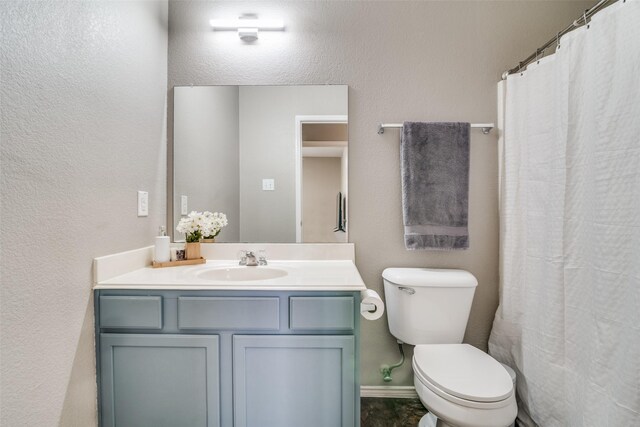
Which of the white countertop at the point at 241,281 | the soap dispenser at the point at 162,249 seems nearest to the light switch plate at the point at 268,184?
the white countertop at the point at 241,281

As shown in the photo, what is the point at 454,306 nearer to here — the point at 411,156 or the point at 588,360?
the point at 588,360

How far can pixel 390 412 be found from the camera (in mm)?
1597

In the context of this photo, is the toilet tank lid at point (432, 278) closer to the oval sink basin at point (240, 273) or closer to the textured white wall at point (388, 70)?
the textured white wall at point (388, 70)

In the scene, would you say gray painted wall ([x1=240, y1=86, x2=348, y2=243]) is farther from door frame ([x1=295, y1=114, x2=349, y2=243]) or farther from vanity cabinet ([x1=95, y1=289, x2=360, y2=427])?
vanity cabinet ([x1=95, y1=289, x2=360, y2=427])

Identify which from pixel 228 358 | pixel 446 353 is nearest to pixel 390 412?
pixel 446 353

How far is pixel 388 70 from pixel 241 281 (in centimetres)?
140

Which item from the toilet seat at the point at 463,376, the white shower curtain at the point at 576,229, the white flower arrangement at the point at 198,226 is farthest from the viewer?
the white flower arrangement at the point at 198,226

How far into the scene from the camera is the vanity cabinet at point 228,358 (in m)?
1.15

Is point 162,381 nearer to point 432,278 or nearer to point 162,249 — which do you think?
point 162,249

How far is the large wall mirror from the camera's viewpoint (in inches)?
66.6

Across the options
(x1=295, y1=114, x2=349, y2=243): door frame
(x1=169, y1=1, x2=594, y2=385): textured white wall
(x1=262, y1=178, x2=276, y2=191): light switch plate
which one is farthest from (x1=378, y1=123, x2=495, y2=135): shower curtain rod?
(x1=262, y1=178, x2=276, y2=191): light switch plate

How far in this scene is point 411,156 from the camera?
1609mm

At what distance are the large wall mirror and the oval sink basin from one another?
0.23m

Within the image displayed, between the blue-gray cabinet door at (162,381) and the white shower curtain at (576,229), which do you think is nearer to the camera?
the white shower curtain at (576,229)
